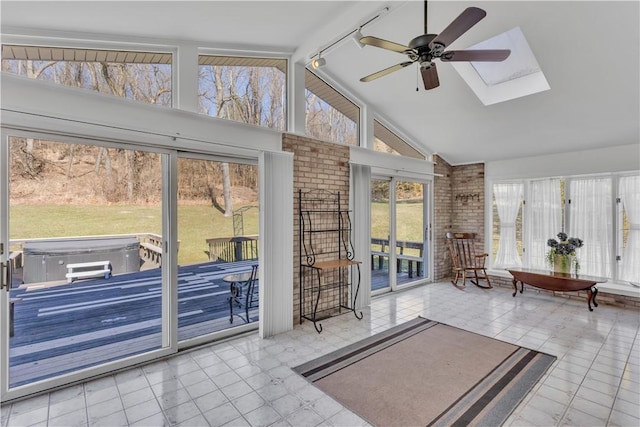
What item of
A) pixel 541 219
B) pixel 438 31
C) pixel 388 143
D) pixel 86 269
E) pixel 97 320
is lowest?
pixel 97 320

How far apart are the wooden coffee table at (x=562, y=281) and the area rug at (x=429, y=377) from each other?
1.91 metres

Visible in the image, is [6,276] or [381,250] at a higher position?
[6,276]

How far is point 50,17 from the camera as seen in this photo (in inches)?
91.5

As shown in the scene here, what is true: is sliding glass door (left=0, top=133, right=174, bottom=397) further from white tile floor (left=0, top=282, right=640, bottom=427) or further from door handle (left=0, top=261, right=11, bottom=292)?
white tile floor (left=0, top=282, right=640, bottom=427)

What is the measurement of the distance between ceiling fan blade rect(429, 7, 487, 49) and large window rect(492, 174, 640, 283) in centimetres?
429

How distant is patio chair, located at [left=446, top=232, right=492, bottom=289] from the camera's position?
18.6 ft

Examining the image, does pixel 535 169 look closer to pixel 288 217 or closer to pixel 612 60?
pixel 612 60

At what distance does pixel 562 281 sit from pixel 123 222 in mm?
5436

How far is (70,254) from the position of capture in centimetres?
265

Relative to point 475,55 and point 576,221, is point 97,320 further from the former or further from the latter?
point 576,221

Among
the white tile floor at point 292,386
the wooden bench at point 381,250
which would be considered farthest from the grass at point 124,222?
the wooden bench at point 381,250

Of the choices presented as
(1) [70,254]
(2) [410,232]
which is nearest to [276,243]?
(1) [70,254]

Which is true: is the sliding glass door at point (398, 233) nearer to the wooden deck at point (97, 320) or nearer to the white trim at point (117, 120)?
the wooden deck at point (97, 320)

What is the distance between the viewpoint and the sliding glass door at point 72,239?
236 cm
